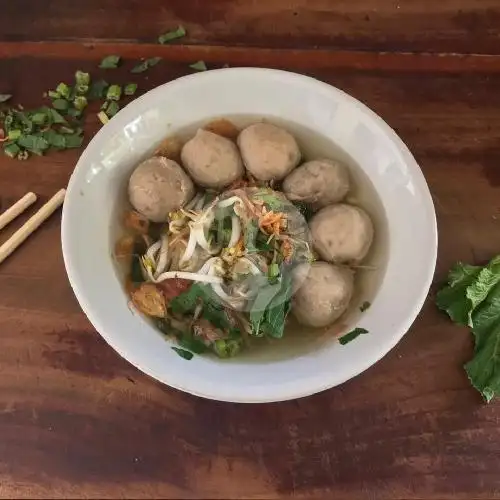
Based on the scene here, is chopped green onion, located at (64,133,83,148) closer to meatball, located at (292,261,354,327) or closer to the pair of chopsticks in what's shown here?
the pair of chopsticks

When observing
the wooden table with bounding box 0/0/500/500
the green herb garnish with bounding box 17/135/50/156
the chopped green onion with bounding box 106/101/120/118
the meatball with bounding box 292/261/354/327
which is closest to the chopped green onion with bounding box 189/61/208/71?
the wooden table with bounding box 0/0/500/500

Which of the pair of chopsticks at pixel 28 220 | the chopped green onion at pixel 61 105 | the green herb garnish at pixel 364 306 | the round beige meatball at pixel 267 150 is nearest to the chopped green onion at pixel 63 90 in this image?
the chopped green onion at pixel 61 105

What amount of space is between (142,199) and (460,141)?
0.46 meters

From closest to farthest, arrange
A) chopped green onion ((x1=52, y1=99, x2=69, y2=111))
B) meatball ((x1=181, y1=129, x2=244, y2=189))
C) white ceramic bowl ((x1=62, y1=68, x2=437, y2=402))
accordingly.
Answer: white ceramic bowl ((x1=62, y1=68, x2=437, y2=402)) → meatball ((x1=181, y1=129, x2=244, y2=189)) → chopped green onion ((x1=52, y1=99, x2=69, y2=111))

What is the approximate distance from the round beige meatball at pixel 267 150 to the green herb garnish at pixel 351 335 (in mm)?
229

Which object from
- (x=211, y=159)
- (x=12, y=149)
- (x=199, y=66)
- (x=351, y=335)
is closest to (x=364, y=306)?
(x=351, y=335)

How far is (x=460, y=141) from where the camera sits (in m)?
1.09

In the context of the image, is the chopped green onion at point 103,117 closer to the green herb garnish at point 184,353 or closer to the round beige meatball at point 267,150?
the round beige meatball at point 267,150

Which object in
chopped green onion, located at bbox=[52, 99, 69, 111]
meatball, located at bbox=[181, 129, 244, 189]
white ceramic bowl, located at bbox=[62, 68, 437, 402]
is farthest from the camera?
chopped green onion, located at bbox=[52, 99, 69, 111]

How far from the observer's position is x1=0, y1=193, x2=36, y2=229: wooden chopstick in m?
1.03

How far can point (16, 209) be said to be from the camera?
1.04 metres

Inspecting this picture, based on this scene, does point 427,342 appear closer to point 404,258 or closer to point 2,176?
point 404,258

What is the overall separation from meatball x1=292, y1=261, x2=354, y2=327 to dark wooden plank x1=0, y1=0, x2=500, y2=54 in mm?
366

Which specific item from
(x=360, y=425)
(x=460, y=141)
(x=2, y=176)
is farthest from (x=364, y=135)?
(x=2, y=176)
